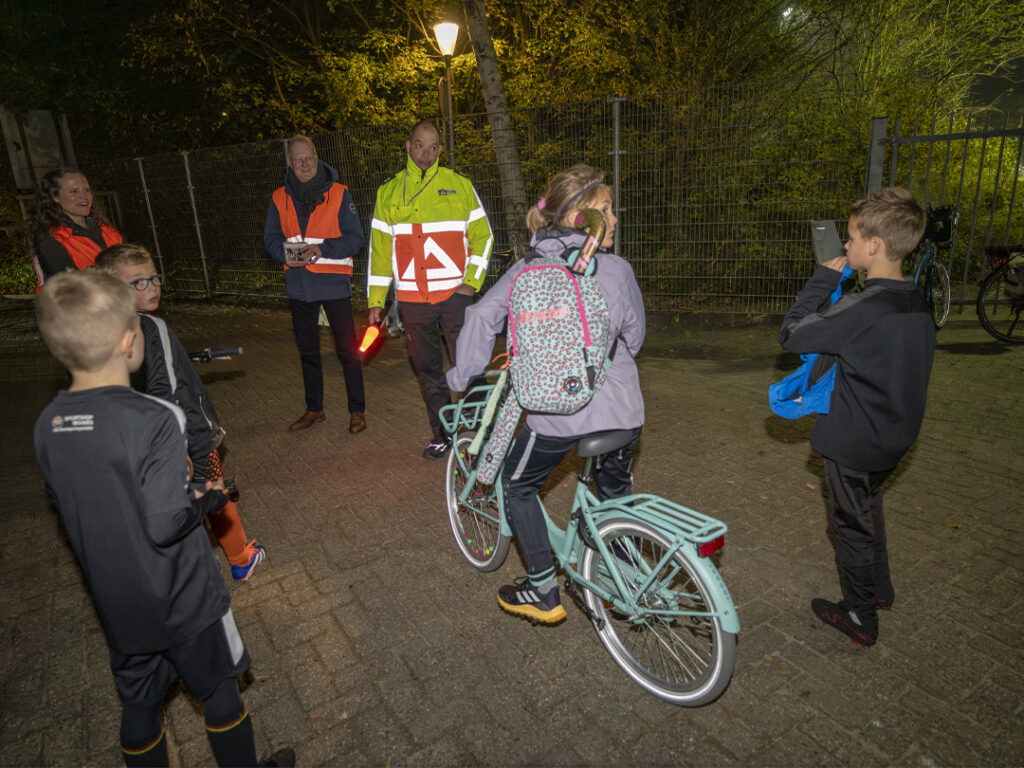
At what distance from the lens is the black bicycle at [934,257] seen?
743cm

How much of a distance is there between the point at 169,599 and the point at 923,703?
2.80 m

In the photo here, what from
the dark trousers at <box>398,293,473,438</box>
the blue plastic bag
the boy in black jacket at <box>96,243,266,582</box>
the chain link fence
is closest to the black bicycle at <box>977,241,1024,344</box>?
the chain link fence

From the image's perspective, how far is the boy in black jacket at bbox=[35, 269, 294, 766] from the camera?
1772 millimetres

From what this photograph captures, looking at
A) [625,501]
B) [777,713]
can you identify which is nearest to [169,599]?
[625,501]

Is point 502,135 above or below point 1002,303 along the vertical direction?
above

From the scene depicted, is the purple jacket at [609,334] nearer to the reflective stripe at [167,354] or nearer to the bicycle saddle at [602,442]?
the bicycle saddle at [602,442]

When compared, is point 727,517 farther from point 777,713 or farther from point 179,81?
point 179,81

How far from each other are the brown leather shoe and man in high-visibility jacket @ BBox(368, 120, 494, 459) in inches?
58.3

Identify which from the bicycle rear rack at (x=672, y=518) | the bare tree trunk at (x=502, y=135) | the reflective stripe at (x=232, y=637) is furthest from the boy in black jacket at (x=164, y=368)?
the bare tree trunk at (x=502, y=135)

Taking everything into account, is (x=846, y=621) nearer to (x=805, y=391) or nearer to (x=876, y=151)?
(x=805, y=391)

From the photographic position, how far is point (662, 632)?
9.30 ft

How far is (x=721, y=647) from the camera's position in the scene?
2.29 metres

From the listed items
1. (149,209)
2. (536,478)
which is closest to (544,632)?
(536,478)

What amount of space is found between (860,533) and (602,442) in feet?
4.09
